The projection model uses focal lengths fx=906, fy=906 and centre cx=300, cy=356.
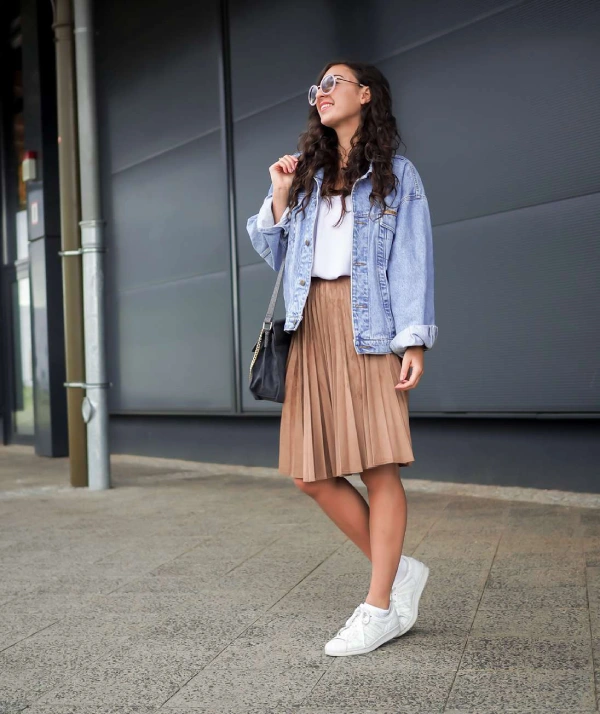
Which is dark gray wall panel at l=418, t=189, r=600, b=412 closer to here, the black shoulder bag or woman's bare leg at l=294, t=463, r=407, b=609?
woman's bare leg at l=294, t=463, r=407, b=609

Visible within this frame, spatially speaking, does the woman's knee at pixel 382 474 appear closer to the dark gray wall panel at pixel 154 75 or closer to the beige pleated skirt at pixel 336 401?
the beige pleated skirt at pixel 336 401

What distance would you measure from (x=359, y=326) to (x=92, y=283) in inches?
197

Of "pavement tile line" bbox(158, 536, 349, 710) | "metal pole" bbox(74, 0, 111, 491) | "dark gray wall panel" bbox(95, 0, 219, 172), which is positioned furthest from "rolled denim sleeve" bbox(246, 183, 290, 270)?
"dark gray wall panel" bbox(95, 0, 219, 172)

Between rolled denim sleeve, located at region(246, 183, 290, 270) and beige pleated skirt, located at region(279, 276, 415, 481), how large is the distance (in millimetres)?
265

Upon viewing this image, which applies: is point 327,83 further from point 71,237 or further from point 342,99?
point 71,237

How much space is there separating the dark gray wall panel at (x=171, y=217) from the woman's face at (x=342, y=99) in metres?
5.90

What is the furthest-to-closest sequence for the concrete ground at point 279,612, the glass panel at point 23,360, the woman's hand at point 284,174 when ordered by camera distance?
the glass panel at point 23,360, the woman's hand at point 284,174, the concrete ground at point 279,612

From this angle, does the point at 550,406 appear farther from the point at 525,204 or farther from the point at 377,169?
the point at 377,169

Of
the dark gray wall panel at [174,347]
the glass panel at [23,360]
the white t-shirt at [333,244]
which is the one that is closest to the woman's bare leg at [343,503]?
the white t-shirt at [333,244]

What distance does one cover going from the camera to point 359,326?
3.05m

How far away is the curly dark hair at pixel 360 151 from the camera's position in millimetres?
3105

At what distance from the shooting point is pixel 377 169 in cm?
310

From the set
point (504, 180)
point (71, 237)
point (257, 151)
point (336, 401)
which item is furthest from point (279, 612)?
point (257, 151)

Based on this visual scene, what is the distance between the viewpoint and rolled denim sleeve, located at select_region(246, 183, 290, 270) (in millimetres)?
3279
